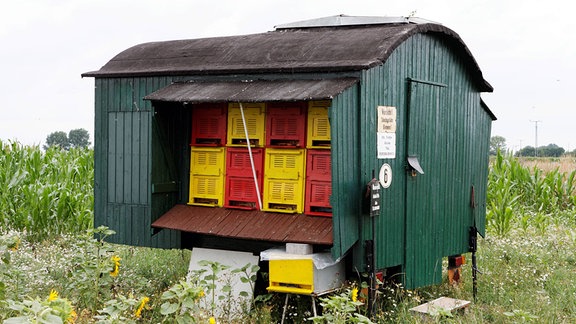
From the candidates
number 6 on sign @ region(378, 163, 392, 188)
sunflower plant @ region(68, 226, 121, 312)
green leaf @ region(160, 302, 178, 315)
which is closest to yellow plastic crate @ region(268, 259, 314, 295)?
number 6 on sign @ region(378, 163, 392, 188)

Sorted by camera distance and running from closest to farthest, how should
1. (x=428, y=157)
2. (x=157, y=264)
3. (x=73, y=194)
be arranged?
(x=428, y=157), (x=157, y=264), (x=73, y=194)

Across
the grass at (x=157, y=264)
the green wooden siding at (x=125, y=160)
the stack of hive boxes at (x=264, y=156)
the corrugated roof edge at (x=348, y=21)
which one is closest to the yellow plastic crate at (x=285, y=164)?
the stack of hive boxes at (x=264, y=156)

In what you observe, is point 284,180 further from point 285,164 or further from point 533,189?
point 533,189

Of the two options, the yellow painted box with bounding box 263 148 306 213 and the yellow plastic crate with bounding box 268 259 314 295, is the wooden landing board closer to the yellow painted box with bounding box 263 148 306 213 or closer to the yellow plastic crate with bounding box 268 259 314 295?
the yellow plastic crate with bounding box 268 259 314 295

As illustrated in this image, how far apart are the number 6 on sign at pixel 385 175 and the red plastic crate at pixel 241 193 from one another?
152 cm

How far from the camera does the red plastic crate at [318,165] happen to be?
335 inches

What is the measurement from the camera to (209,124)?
9.55 meters

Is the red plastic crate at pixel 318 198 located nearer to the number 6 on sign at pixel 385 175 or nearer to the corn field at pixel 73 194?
the number 6 on sign at pixel 385 175

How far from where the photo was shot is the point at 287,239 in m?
8.27

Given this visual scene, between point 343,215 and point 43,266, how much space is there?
5.74 m

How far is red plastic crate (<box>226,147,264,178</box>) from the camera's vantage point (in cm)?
906

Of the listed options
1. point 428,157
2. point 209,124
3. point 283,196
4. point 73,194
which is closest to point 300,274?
point 283,196

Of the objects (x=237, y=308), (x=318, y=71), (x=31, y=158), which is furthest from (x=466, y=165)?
(x=31, y=158)

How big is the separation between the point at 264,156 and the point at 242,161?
35cm
